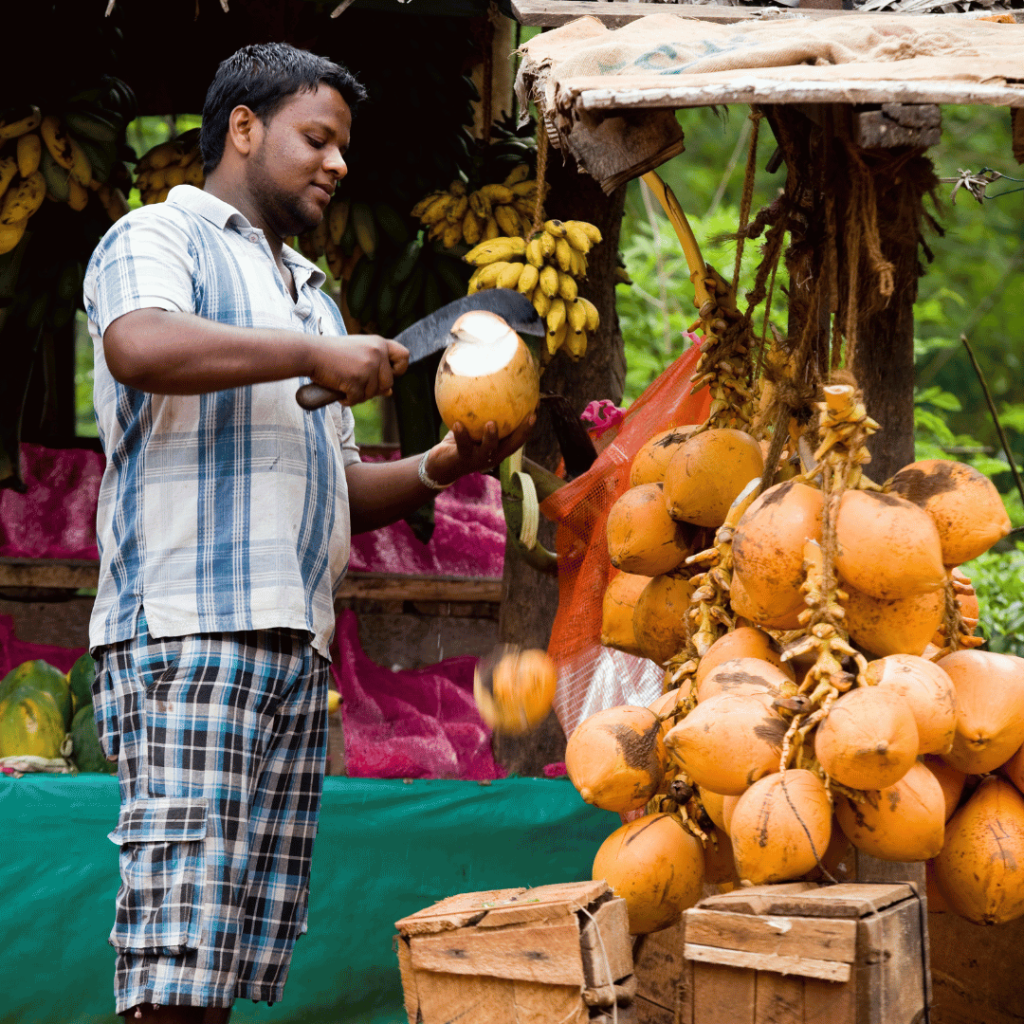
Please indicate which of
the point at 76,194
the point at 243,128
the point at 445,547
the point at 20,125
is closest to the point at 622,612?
the point at 243,128

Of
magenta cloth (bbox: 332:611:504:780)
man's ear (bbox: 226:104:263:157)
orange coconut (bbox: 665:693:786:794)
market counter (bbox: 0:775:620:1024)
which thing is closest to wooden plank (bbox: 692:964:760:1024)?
orange coconut (bbox: 665:693:786:794)

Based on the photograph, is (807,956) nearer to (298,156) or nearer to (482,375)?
(482,375)

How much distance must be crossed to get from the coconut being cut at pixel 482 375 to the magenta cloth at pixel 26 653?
244cm

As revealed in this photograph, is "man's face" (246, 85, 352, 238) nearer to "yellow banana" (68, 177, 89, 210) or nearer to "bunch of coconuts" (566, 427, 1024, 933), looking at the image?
"bunch of coconuts" (566, 427, 1024, 933)

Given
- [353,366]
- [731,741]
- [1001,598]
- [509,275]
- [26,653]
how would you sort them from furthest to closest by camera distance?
[1001,598]
[26,653]
[509,275]
[353,366]
[731,741]

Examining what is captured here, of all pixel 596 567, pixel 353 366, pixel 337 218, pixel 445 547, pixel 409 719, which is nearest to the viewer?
pixel 353 366

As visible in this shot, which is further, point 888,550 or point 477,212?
point 477,212

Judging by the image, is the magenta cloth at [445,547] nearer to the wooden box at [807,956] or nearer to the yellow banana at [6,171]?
the yellow banana at [6,171]

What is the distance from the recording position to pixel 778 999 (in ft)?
4.41

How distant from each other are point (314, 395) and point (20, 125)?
2154 mm

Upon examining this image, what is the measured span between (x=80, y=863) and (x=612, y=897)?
5.66 ft

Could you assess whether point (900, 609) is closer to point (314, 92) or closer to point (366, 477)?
point (366, 477)

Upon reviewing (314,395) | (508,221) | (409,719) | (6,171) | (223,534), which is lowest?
(409,719)

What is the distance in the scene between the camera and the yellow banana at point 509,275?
105 inches
